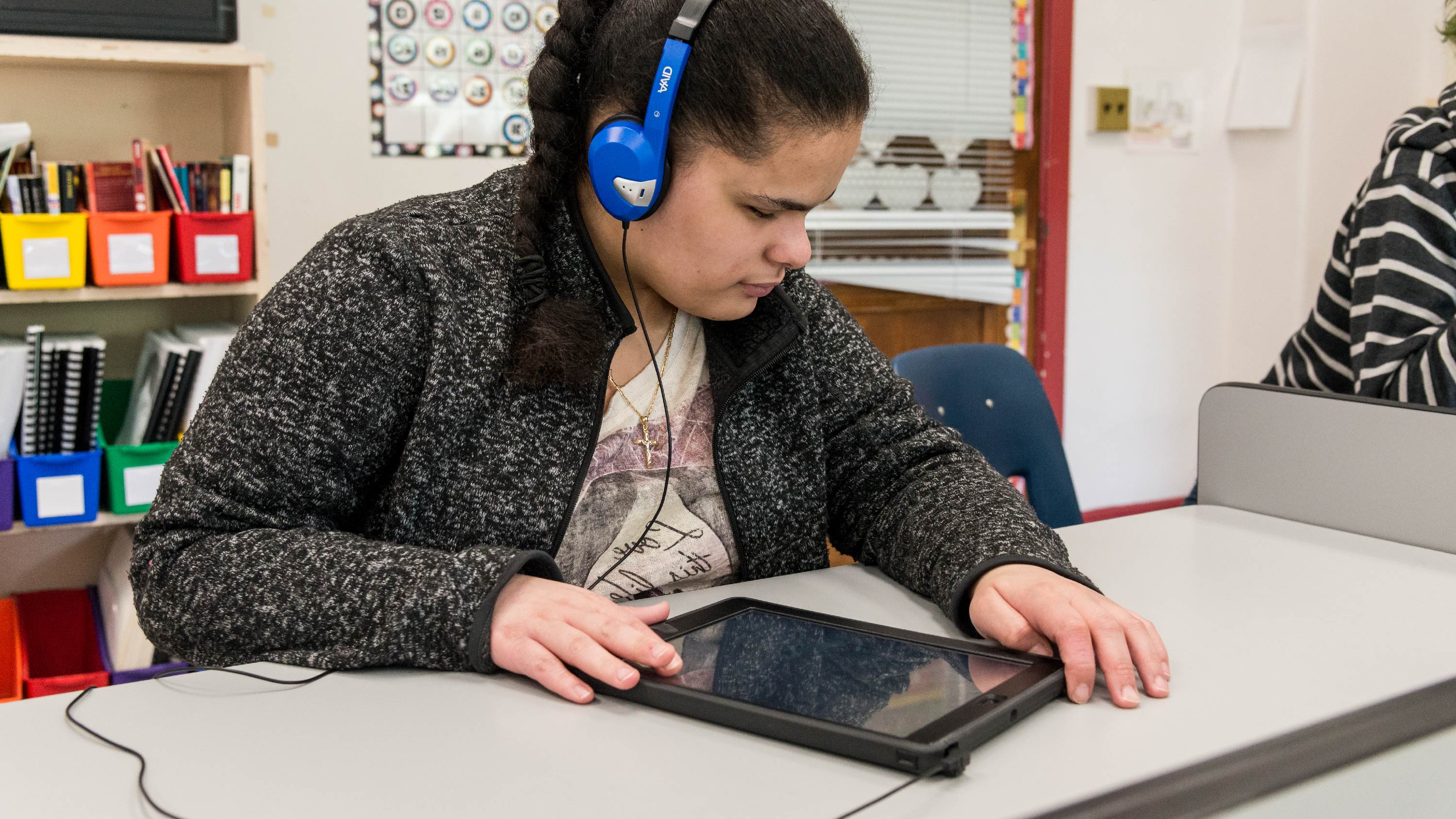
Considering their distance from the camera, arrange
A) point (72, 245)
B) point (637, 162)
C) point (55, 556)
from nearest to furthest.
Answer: point (637, 162), point (72, 245), point (55, 556)

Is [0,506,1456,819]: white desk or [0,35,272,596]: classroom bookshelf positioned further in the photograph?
[0,35,272,596]: classroom bookshelf

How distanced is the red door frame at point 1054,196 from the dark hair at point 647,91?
7.10 feet

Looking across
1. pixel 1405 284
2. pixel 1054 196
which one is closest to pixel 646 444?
pixel 1405 284

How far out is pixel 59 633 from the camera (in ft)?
7.19

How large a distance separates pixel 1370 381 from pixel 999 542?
2.79 feet

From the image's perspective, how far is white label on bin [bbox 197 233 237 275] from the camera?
192 centimetres

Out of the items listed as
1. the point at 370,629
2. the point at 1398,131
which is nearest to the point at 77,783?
the point at 370,629

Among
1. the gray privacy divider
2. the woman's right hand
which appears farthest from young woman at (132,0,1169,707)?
the gray privacy divider

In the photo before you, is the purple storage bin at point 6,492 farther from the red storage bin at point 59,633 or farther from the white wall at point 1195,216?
the white wall at point 1195,216

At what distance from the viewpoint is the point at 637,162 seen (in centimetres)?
95

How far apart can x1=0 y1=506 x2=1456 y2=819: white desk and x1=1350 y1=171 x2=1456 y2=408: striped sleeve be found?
0.65m

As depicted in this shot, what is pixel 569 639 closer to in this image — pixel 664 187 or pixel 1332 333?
pixel 664 187

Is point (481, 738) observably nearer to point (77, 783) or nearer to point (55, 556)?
point (77, 783)

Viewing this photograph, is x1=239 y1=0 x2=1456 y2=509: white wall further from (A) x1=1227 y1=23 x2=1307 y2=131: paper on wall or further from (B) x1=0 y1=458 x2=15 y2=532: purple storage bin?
(B) x1=0 y1=458 x2=15 y2=532: purple storage bin
